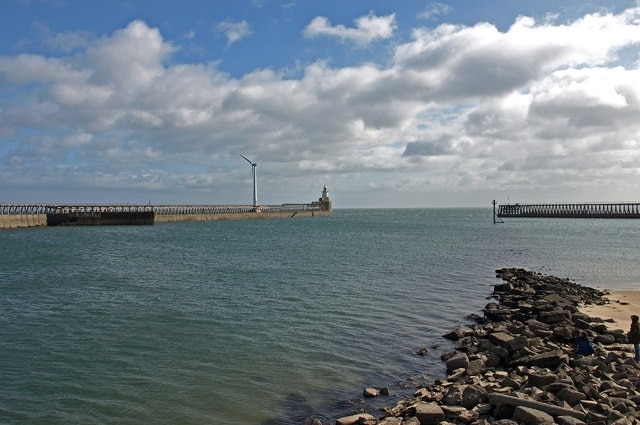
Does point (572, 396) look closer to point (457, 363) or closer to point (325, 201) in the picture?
point (457, 363)

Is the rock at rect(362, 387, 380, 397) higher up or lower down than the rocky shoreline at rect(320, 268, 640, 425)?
lower down

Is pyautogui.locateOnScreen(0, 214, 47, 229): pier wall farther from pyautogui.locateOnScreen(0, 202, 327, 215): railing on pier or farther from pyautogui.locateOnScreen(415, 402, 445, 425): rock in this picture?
pyautogui.locateOnScreen(415, 402, 445, 425): rock

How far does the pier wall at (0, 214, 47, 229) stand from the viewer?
277 ft

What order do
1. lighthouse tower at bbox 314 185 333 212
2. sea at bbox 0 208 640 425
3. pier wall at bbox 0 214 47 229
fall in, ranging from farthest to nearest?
lighthouse tower at bbox 314 185 333 212
pier wall at bbox 0 214 47 229
sea at bbox 0 208 640 425

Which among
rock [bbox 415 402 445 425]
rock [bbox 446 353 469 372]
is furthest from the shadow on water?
rock [bbox 446 353 469 372]

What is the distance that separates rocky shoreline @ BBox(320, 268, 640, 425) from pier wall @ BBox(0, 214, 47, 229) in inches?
3436

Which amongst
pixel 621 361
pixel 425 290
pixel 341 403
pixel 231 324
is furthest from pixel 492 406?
pixel 425 290

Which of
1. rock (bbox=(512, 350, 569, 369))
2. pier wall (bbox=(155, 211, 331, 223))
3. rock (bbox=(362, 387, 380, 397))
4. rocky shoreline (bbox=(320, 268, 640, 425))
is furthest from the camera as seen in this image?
pier wall (bbox=(155, 211, 331, 223))

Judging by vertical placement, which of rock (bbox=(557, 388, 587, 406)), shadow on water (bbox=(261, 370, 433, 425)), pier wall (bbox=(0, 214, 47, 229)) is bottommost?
shadow on water (bbox=(261, 370, 433, 425))

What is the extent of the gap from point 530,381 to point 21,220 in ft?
313

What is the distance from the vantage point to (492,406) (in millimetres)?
9609

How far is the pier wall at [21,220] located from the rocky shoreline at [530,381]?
286ft

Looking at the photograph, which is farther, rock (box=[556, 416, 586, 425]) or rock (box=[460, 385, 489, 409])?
rock (box=[460, 385, 489, 409])

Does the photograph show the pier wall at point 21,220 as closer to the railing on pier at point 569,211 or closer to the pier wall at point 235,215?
the pier wall at point 235,215
